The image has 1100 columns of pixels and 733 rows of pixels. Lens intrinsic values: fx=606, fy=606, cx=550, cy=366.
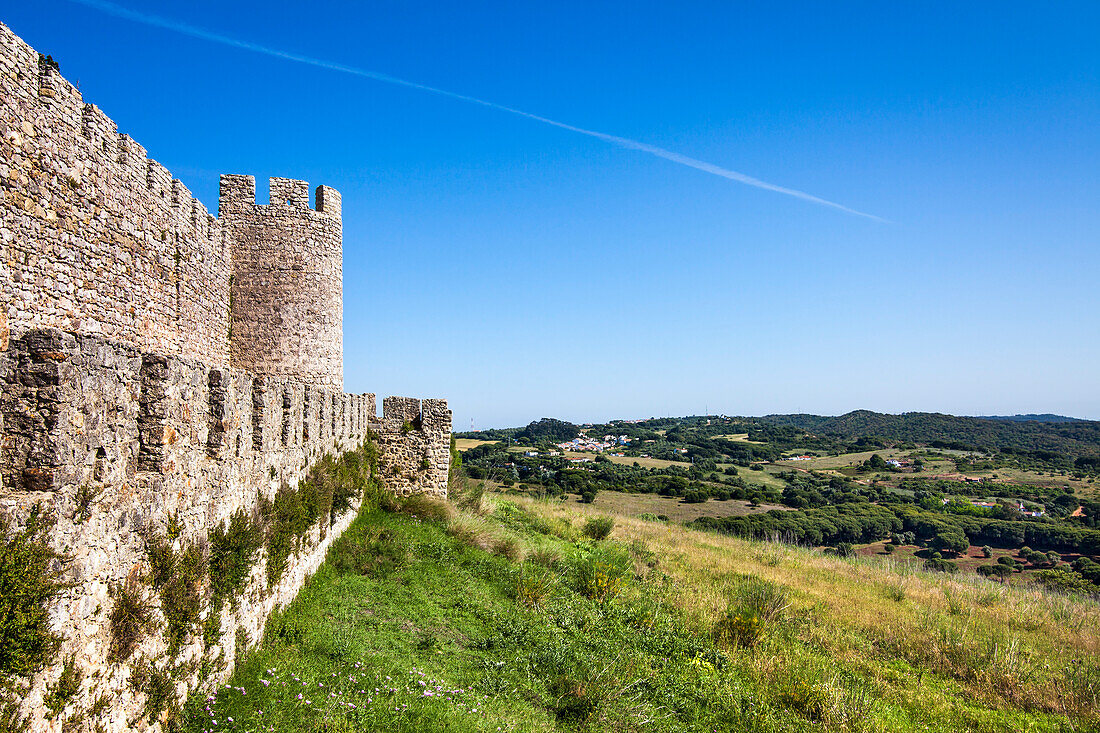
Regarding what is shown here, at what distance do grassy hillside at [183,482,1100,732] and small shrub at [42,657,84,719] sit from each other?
1.48 meters

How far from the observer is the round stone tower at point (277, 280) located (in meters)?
12.8

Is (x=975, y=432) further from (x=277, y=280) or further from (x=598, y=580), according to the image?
(x=277, y=280)

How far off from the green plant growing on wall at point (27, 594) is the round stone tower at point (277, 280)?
970cm

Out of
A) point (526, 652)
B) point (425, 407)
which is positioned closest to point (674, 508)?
point (425, 407)

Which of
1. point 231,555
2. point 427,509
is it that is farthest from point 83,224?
point 427,509

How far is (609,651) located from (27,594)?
7.13m

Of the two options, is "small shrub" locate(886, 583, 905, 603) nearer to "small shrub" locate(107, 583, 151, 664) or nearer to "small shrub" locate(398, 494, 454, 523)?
"small shrub" locate(398, 494, 454, 523)

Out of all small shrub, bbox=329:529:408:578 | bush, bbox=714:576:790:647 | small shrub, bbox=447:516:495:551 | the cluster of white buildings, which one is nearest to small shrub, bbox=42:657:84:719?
small shrub, bbox=329:529:408:578

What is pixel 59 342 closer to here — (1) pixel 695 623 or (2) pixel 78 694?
(2) pixel 78 694

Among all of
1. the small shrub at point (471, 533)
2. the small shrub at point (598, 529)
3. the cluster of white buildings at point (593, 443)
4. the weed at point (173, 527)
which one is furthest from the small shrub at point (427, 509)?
the cluster of white buildings at point (593, 443)

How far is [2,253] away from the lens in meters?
6.49

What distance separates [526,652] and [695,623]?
153 inches

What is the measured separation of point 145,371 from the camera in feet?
14.7

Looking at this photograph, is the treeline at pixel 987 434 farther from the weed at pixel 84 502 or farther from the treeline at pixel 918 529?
the weed at pixel 84 502
